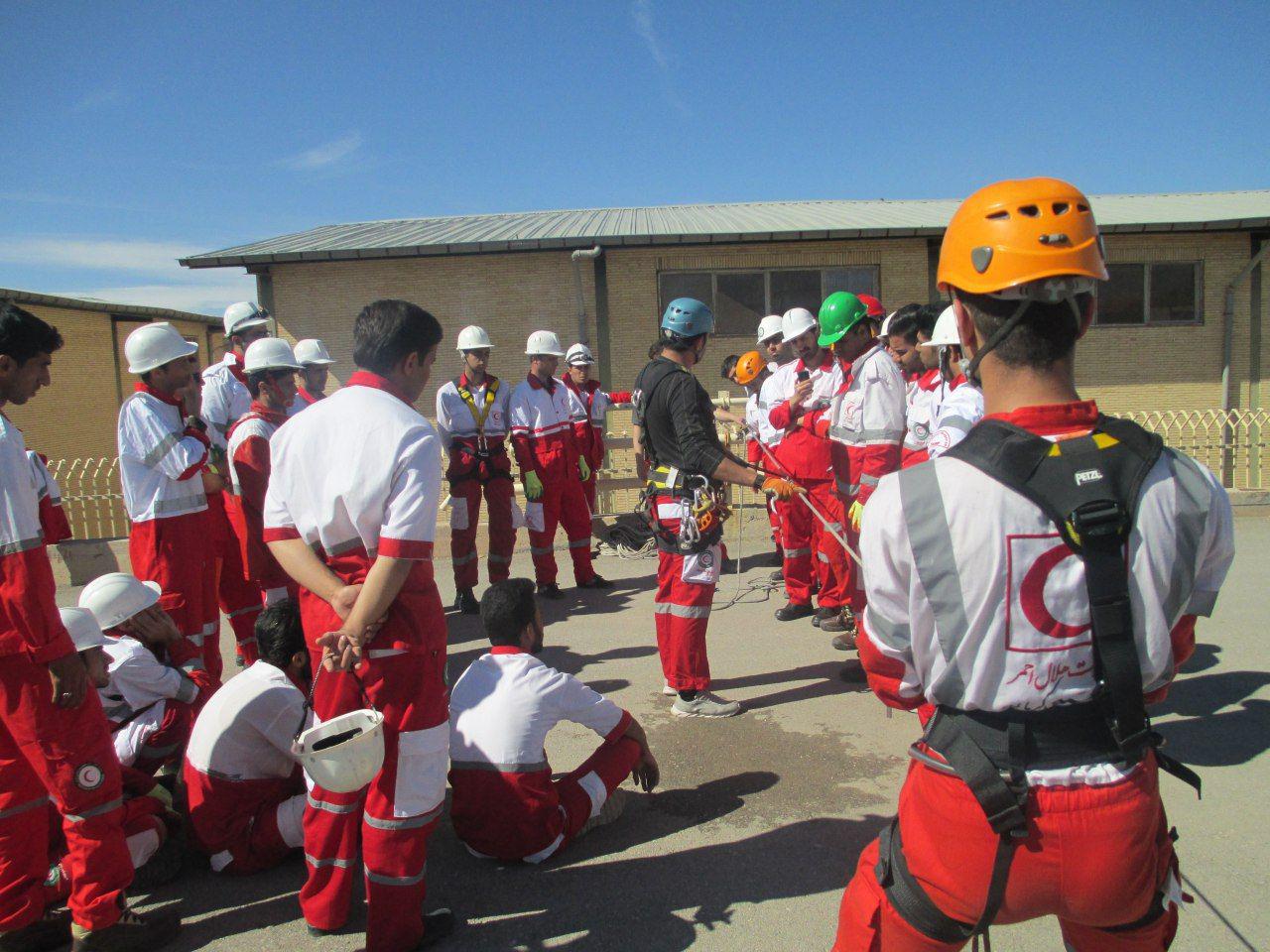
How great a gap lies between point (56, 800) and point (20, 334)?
153 cm

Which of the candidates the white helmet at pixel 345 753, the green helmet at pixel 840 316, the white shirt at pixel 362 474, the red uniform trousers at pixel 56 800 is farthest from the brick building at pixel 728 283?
the white helmet at pixel 345 753

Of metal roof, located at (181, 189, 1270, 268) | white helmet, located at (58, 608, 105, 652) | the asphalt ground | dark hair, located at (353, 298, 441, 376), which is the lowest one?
the asphalt ground

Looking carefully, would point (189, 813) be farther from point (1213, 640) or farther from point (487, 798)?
point (1213, 640)

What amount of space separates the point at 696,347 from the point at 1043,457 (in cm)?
323

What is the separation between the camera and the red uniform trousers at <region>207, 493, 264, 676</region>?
545 cm

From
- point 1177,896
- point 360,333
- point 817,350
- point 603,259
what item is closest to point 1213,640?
point 817,350

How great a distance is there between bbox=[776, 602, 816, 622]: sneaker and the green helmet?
92.1 inches

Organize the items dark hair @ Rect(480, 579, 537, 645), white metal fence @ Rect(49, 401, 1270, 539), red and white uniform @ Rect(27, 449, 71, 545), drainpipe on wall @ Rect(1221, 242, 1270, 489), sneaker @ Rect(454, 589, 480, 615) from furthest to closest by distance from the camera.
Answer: drainpipe on wall @ Rect(1221, 242, 1270, 489)
white metal fence @ Rect(49, 401, 1270, 539)
sneaker @ Rect(454, 589, 480, 615)
red and white uniform @ Rect(27, 449, 71, 545)
dark hair @ Rect(480, 579, 537, 645)

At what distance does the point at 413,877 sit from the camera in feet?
8.71

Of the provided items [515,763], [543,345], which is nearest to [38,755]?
[515,763]

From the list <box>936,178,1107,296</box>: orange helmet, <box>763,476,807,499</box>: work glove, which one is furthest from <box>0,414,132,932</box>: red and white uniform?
<box>763,476,807,499</box>: work glove

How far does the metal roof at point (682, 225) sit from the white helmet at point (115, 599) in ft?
37.1

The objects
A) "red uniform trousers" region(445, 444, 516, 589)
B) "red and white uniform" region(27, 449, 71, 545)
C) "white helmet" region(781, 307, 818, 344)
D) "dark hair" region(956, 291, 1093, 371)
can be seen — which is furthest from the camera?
"red uniform trousers" region(445, 444, 516, 589)

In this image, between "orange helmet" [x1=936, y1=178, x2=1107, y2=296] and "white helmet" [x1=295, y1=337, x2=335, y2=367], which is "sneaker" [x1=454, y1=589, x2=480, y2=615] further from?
"orange helmet" [x1=936, y1=178, x2=1107, y2=296]
